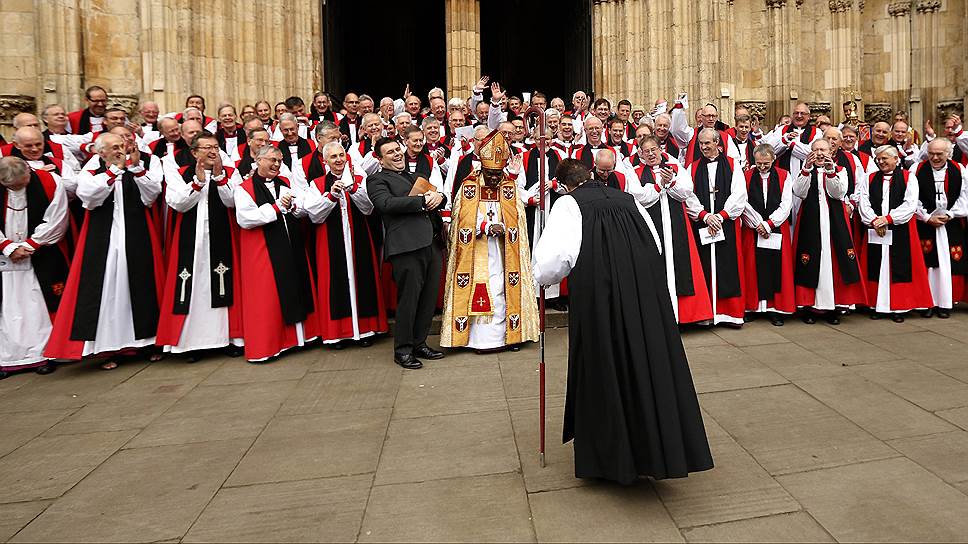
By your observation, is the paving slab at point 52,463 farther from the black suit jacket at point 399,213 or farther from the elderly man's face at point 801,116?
→ the elderly man's face at point 801,116

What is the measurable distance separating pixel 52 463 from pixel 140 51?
25.2 ft

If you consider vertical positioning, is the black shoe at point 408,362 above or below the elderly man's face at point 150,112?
below

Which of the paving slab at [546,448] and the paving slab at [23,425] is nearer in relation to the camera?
the paving slab at [546,448]

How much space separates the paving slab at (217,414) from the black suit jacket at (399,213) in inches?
56.4

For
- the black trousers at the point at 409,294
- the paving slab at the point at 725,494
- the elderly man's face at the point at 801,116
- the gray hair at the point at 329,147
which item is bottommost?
the paving slab at the point at 725,494

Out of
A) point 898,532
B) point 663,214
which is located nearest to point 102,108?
point 663,214

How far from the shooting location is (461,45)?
1218 centimetres

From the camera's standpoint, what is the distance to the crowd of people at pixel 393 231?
5.49 meters

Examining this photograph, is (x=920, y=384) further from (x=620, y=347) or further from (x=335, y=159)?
(x=335, y=159)

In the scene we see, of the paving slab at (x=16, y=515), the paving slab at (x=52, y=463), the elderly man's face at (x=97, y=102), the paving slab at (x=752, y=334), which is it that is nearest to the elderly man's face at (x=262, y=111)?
the elderly man's face at (x=97, y=102)

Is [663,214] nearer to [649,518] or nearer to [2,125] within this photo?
[649,518]

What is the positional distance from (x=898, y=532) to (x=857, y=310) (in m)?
5.13

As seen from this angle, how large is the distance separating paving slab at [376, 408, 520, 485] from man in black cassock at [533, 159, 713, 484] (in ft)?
1.98

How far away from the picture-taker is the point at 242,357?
5.79 meters
